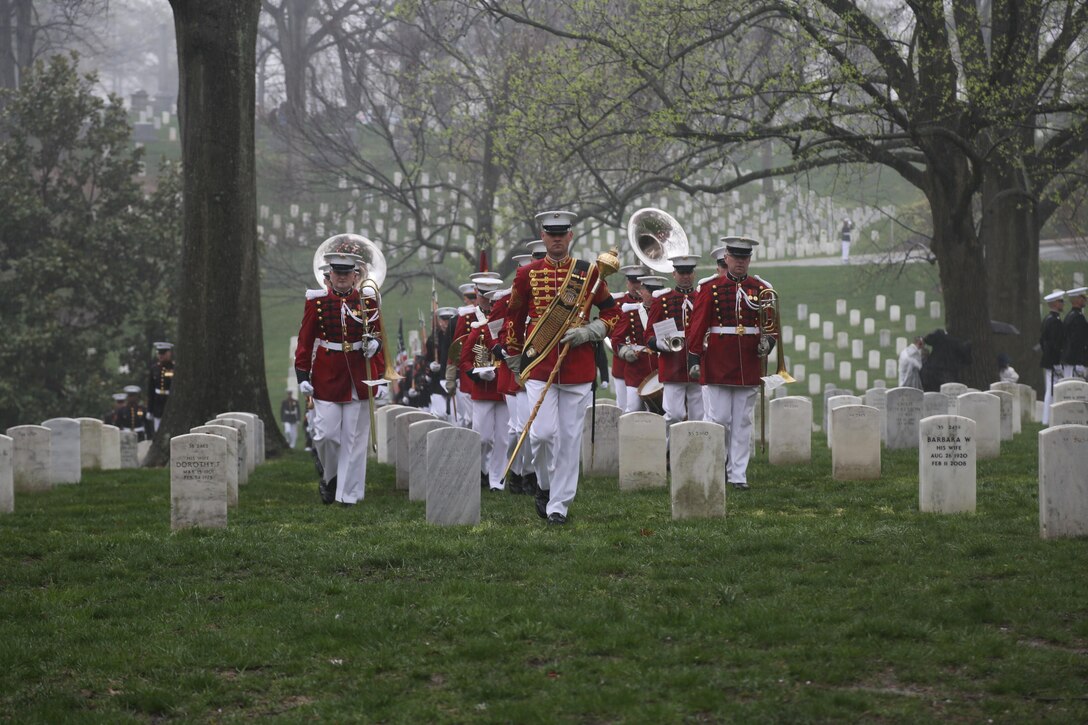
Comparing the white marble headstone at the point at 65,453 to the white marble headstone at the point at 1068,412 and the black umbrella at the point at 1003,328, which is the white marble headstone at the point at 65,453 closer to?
the white marble headstone at the point at 1068,412

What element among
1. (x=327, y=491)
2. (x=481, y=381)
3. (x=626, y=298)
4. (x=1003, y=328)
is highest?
(x=626, y=298)

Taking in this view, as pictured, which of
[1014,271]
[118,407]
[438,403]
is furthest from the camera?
[1014,271]

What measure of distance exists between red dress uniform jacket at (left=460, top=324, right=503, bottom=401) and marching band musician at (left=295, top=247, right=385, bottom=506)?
1521 mm

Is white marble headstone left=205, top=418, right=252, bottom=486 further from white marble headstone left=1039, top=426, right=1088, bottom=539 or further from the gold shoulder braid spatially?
white marble headstone left=1039, top=426, right=1088, bottom=539

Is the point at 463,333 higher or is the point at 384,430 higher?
the point at 463,333

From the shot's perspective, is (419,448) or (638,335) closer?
(419,448)

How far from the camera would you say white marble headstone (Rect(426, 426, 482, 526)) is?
1038 centimetres

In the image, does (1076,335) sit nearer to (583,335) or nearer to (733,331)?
(733,331)

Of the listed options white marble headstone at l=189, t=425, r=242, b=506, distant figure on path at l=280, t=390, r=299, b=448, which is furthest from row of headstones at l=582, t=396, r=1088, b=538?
distant figure on path at l=280, t=390, r=299, b=448

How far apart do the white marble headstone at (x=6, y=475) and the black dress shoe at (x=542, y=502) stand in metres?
4.36

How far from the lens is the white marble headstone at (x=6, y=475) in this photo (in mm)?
11906

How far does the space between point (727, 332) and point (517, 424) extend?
2102mm

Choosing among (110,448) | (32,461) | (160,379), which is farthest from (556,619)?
(160,379)

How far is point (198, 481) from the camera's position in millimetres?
10672
